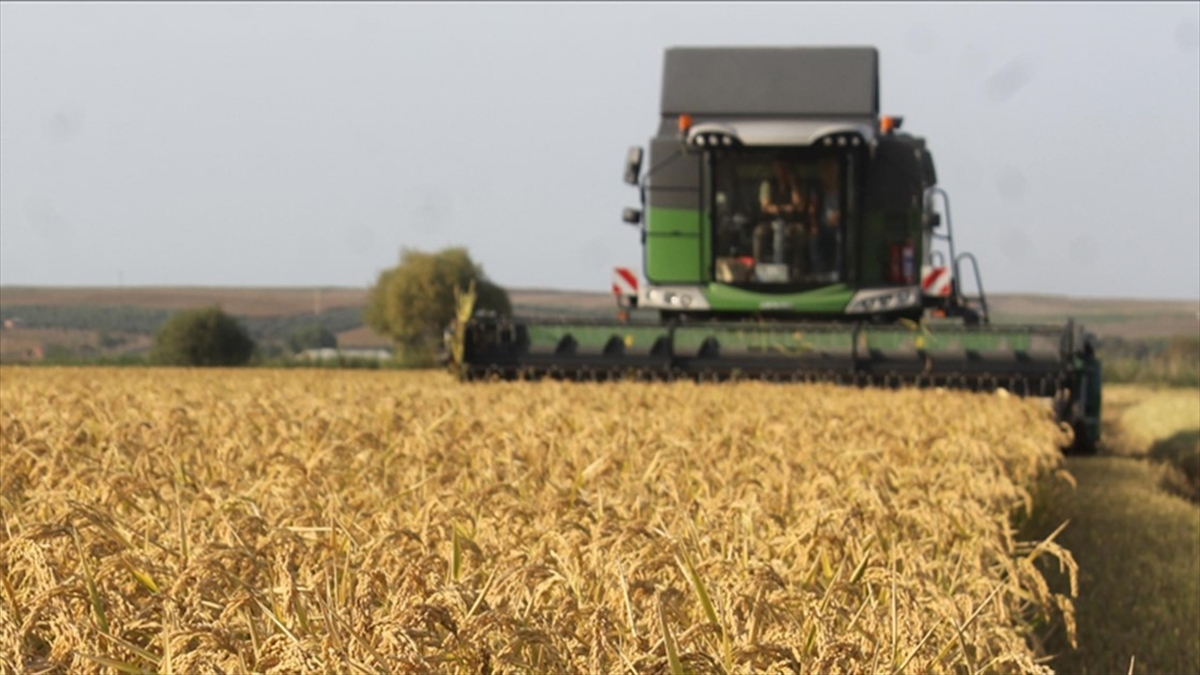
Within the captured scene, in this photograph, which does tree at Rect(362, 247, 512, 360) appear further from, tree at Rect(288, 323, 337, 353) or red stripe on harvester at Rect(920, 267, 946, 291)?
red stripe on harvester at Rect(920, 267, 946, 291)

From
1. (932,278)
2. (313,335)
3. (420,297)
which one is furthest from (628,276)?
(420,297)

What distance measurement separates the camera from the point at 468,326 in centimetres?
1347

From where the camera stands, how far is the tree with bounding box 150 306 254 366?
48312 mm

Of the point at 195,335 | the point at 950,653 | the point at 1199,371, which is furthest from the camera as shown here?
the point at 195,335

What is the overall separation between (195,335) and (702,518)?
4919 centimetres

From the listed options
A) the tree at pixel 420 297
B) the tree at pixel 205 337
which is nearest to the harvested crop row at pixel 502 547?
the tree at pixel 205 337

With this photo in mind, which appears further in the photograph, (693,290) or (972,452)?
(693,290)

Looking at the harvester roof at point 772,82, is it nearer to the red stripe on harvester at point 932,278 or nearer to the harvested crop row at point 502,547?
the red stripe on harvester at point 932,278

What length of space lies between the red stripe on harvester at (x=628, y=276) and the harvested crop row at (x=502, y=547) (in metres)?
7.68

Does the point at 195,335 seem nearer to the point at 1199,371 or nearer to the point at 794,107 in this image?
the point at 1199,371

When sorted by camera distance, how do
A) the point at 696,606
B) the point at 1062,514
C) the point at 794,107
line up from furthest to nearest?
the point at 794,107, the point at 1062,514, the point at 696,606

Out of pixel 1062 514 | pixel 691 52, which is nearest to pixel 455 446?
pixel 1062 514

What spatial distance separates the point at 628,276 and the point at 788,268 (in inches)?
Result: 66.3

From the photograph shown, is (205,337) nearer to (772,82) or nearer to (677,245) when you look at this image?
(677,245)
